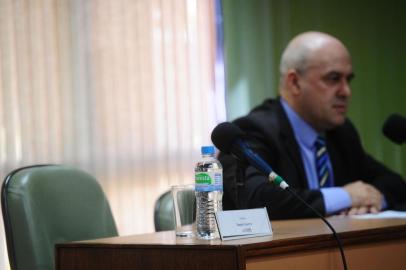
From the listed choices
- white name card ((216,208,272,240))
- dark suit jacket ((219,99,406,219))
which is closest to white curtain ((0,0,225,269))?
dark suit jacket ((219,99,406,219))

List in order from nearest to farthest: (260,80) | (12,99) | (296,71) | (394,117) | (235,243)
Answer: (235,243), (394,117), (296,71), (12,99), (260,80)

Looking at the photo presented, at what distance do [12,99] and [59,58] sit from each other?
13.2 inches

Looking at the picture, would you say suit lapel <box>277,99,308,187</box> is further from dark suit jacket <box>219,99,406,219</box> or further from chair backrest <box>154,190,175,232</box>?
chair backrest <box>154,190,175,232</box>

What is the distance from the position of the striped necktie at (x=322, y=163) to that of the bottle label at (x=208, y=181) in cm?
132

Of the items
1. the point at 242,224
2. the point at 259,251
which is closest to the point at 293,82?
the point at 242,224

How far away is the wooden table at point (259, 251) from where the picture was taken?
5.06 feet

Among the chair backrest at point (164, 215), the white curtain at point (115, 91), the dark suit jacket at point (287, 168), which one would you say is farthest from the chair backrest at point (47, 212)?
the white curtain at point (115, 91)

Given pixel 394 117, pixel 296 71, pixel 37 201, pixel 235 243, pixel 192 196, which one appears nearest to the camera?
pixel 235 243

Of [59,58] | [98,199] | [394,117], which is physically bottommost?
[98,199]

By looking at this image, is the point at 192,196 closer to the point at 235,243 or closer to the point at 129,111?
the point at 235,243

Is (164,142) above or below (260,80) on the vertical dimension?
below

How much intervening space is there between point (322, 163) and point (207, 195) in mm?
1363

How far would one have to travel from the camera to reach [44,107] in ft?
12.4

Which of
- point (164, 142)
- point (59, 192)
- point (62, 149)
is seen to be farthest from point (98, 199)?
point (164, 142)
